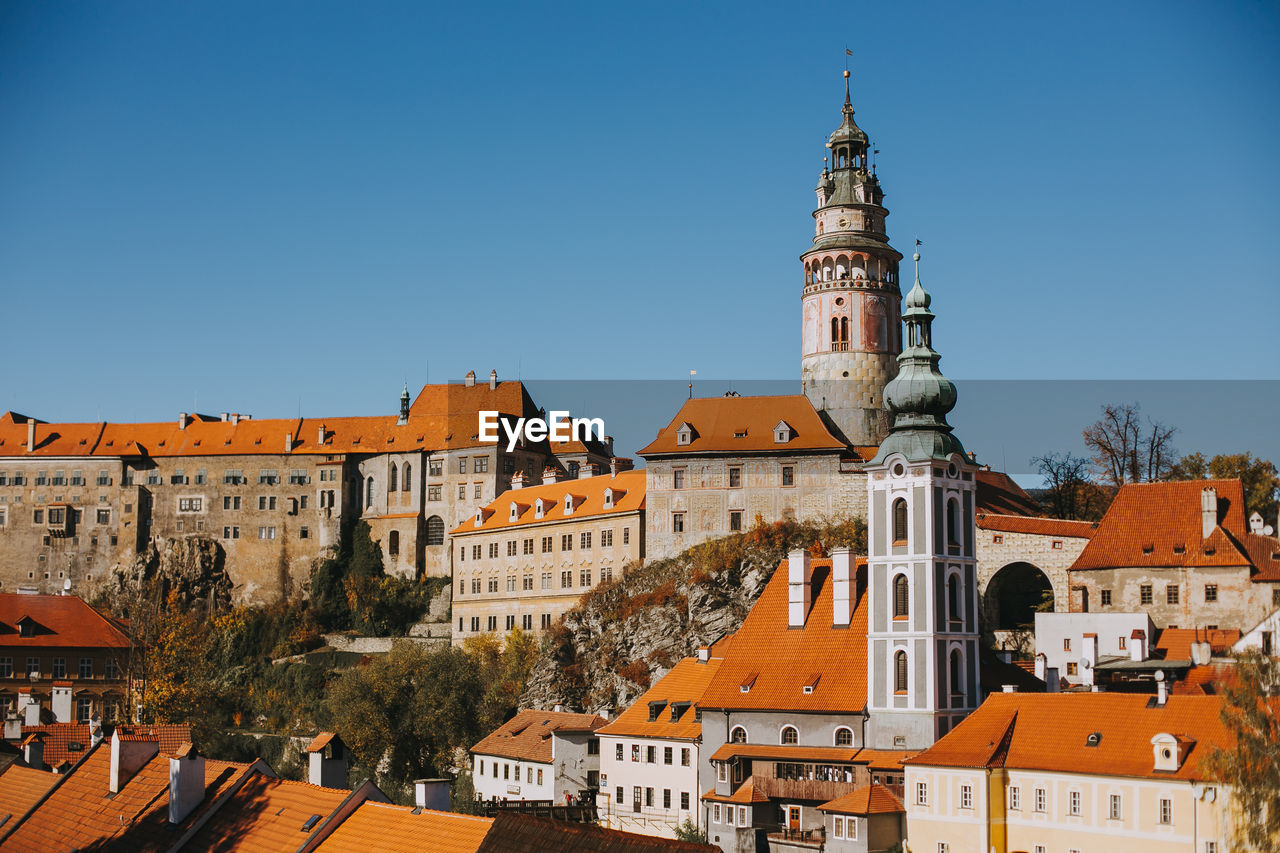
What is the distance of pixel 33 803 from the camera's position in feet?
112

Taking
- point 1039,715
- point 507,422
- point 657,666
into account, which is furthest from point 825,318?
point 1039,715

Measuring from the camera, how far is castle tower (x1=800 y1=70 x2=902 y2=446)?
73938 millimetres

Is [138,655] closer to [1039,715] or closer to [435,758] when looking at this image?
[435,758]

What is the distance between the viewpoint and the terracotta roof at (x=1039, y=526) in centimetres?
5838

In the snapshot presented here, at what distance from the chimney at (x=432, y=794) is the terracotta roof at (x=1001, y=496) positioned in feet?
129

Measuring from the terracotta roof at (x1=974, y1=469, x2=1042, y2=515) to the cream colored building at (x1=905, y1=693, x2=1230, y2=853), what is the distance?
23.3 meters

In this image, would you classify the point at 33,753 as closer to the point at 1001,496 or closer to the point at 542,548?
the point at 542,548

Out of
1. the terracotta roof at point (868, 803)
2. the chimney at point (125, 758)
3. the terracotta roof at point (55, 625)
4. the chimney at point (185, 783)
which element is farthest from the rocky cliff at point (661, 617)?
the chimney at point (185, 783)

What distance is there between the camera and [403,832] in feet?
Answer: 85.7

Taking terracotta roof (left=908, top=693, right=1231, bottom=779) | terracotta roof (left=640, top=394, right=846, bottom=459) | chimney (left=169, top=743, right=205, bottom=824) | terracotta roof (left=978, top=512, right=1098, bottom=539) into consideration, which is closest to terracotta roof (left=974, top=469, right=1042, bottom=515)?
terracotta roof (left=978, top=512, right=1098, bottom=539)

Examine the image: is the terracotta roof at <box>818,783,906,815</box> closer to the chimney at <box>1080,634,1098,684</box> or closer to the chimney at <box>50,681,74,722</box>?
the chimney at <box>1080,634,1098,684</box>

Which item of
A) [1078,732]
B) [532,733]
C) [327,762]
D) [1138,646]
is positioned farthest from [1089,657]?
[327,762]

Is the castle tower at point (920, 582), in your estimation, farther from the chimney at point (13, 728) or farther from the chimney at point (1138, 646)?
the chimney at point (13, 728)

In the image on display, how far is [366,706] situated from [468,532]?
2210 centimetres
